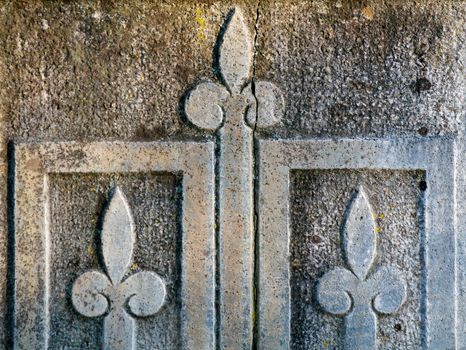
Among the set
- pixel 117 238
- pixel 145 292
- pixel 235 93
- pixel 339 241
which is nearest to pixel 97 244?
pixel 117 238

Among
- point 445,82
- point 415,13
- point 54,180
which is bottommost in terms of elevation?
point 54,180

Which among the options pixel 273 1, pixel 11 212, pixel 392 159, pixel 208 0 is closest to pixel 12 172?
pixel 11 212

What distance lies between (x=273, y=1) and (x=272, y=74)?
21 centimetres

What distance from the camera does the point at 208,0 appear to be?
5.94ft

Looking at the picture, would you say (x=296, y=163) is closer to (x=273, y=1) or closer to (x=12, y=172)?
(x=273, y=1)

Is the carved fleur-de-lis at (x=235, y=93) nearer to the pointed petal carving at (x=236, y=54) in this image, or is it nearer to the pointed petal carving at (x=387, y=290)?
the pointed petal carving at (x=236, y=54)

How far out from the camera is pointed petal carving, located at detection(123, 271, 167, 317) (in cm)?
179

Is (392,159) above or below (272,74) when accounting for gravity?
below

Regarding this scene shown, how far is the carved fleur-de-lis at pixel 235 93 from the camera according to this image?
1.80 m

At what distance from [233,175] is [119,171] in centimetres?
32

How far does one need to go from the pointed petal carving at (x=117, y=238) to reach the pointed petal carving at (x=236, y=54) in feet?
1.46

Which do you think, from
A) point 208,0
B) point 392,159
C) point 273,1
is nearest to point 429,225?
point 392,159

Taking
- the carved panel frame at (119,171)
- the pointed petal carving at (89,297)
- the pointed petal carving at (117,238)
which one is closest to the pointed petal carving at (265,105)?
the carved panel frame at (119,171)

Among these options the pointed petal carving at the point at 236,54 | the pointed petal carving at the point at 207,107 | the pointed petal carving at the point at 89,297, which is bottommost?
the pointed petal carving at the point at 89,297
